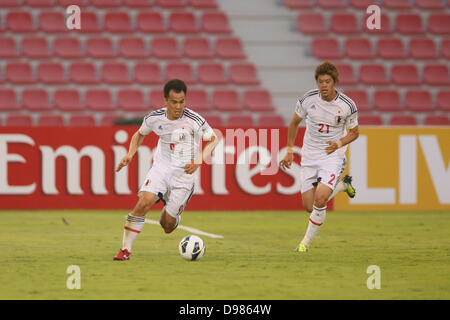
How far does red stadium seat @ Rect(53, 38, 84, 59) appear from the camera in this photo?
60.3ft

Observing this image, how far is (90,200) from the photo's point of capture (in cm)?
1399

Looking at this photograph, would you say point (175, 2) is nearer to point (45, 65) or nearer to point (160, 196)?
point (45, 65)

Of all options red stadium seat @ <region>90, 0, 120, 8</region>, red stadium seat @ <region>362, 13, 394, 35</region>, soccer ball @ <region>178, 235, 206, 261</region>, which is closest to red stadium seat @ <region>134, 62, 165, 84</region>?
red stadium seat @ <region>90, 0, 120, 8</region>

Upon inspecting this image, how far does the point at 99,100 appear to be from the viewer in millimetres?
17797

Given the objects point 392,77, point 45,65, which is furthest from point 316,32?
point 45,65

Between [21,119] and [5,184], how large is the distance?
367 cm

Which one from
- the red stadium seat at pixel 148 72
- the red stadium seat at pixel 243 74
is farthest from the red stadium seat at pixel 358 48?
the red stadium seat at pixel 148 72

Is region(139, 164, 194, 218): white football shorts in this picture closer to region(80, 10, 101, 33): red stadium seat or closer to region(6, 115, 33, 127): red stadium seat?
region(6, 115, 33, 127): red stadium seat

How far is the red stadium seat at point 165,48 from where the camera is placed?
18.6 metres

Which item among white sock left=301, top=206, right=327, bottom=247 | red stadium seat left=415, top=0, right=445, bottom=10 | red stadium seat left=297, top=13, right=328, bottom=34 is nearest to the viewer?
white sock left=301, top=206, right=327, bottom=247

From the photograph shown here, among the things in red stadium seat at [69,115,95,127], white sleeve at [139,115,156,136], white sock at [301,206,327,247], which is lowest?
white sock at [301,206,327,247]

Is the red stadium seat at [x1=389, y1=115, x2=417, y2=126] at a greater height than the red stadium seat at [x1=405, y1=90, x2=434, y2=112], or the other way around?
the red stadium seat at [x1=405, y1=90, x2=434, y2=112]

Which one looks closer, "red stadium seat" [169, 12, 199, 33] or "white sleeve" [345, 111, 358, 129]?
"white sleeve" [345, 111, 358, 129]

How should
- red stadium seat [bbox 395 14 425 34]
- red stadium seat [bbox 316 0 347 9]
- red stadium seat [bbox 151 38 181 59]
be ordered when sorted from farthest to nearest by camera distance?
red stadium seat [bbox 316 0 347 9], red stadium seat [bbox 395 14 425 34], red stadium seat [bbox 151 38 181 59]
